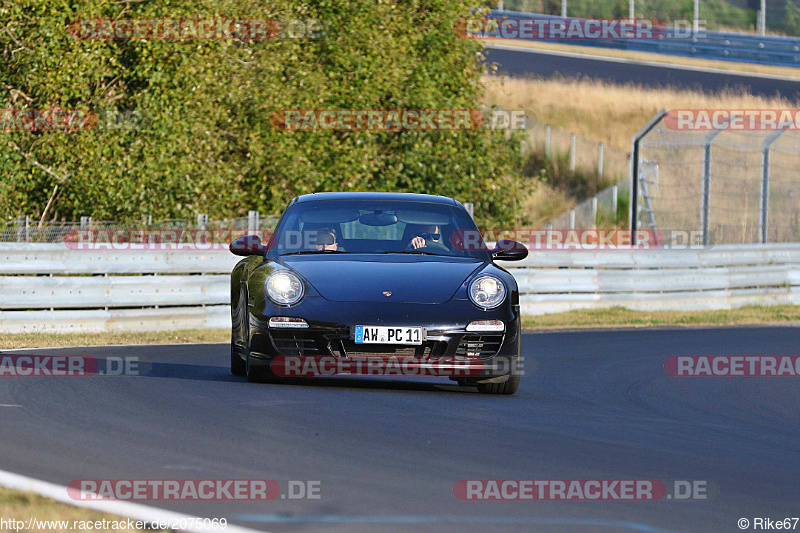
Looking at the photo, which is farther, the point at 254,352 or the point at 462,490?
the point at 254,352

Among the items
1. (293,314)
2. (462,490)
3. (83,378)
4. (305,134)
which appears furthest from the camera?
(305,134)

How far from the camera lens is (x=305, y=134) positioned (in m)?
25.2

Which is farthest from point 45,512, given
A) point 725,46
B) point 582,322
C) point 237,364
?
point 725,46

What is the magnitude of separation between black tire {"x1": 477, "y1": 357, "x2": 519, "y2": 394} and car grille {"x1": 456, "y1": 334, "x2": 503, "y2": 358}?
9.2 inches

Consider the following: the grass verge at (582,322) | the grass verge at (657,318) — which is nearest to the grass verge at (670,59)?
the grass verge at (582,322)

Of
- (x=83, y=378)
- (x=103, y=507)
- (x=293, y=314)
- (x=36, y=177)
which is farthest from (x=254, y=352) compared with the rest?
(x=36, y=177)

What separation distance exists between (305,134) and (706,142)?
23.2ft

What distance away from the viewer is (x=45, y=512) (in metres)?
5.07

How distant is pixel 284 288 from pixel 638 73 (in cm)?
3769

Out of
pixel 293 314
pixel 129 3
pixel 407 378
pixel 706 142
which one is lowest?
pixel 407 378

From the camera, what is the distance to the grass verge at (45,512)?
16.0 feet

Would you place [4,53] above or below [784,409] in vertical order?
above

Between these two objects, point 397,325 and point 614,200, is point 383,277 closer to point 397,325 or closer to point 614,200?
point 397,325

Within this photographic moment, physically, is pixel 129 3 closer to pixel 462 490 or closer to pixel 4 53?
pixel 4 53
